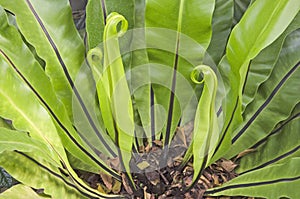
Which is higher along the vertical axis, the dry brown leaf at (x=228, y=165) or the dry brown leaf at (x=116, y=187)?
the dry brown leaf at (x=228, y=165)

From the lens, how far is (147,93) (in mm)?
710

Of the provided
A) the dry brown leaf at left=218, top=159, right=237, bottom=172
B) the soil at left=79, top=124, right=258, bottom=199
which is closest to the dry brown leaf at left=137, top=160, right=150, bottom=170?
the soil at left=79, top=124, right=258, bottom=199

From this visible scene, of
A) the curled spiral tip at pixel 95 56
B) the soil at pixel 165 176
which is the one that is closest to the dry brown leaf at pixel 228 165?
the soil at pixel 165 176

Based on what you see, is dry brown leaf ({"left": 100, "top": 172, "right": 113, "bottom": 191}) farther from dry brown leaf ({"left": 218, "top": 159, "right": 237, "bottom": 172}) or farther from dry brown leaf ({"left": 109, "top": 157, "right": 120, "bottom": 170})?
dry brown leaf ({"left": 218, "top": 159, "right": 237, "bottom": 172})

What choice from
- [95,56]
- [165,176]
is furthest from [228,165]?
[95,56]

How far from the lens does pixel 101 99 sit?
2.08ft

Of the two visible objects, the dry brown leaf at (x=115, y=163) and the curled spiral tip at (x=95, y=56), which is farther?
the dry brown leaf at (x=115, y=163)

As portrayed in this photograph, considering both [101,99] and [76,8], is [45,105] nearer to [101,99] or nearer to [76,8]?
[101,99]

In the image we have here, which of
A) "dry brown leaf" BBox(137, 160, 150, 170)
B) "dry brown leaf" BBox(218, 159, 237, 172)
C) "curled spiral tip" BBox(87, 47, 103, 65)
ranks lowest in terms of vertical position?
"dry brown leaf" BBox(137, 160, 150, 170)

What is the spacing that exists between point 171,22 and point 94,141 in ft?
0.66

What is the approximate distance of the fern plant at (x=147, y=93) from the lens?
23.1 inches

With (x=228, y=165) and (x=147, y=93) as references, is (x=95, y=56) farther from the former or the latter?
(x=228, y=165)

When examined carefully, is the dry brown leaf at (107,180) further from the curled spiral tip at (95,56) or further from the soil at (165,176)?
the curled spiral tip at (95,56)

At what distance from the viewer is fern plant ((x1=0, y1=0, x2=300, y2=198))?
588 millimetres
